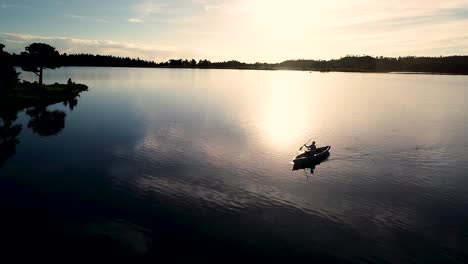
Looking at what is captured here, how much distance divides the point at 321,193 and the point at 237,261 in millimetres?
17502

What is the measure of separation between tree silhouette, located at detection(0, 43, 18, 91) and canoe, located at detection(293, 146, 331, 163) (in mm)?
74210

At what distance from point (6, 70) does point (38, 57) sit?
4080cm

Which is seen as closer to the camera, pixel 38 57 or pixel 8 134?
pixel 8 134

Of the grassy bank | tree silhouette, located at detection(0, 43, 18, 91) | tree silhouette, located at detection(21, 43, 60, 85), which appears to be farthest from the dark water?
tree silhouette, located at detection(21, 43, 60, 85)

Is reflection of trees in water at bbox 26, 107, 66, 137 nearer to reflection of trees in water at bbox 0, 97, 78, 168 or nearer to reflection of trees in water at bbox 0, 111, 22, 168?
reflection of trees in water at bbox 0, 97, 78, 168

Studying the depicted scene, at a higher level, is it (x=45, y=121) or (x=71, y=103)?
(x=71, y=103)

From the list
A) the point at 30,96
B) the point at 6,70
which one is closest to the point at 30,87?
the point at 30,96

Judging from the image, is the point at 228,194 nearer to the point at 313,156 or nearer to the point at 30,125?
the point at 313,156

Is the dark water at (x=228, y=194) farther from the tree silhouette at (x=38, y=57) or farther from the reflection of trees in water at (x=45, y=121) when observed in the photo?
the tree silhouette at (x=38, y=57)

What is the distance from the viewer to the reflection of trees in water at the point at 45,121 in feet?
218

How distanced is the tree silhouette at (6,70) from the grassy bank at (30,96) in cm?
547

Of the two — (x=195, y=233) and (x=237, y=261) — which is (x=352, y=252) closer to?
(x=237, y=261)

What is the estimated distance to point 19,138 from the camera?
59875mm

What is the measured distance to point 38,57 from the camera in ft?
385
